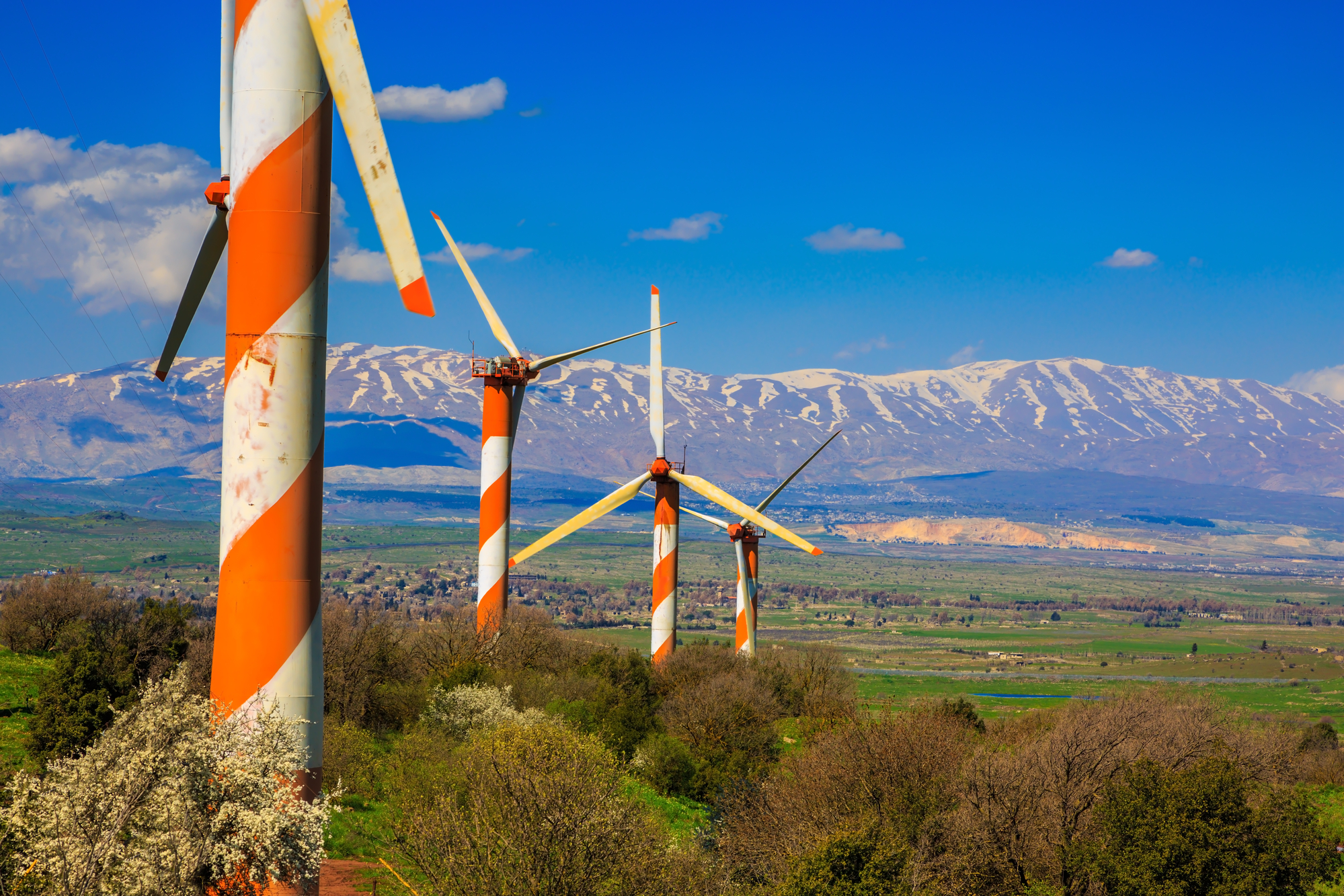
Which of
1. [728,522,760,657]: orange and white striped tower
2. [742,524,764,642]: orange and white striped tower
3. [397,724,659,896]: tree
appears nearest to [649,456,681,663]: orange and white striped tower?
[728,522,760,657]: orange and white striped tower

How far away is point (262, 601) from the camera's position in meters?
10.2

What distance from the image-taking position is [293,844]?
10102 millimetres

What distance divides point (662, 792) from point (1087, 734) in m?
19.6

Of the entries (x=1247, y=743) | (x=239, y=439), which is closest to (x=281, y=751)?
(x=239, y=439)

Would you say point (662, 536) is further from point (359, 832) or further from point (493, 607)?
point (359, 832)

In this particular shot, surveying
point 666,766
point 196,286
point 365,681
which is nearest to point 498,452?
point 365,681

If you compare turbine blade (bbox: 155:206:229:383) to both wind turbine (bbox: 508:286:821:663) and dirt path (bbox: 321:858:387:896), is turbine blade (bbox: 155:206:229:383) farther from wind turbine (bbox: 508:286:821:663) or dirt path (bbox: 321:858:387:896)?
wind turbine (bbox: 508:286:821:663)

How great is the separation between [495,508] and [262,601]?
143ft

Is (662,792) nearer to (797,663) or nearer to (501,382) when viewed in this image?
(501,382)

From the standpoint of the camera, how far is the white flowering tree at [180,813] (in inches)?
396

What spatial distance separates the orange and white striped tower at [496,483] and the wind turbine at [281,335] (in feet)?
139

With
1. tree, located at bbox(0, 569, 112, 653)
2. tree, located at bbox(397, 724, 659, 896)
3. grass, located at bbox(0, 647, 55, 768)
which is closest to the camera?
tree, located at bbox(397, 724, 659, 896)

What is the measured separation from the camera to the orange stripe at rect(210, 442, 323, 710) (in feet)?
33.5

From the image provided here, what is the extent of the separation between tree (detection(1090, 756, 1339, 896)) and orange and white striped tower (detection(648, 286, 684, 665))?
3196cm
